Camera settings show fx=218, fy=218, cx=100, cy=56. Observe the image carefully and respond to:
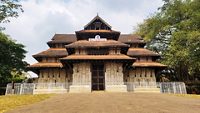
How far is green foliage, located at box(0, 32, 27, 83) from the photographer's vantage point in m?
38.1

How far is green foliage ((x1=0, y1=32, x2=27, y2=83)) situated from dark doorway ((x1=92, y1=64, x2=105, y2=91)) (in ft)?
53.8

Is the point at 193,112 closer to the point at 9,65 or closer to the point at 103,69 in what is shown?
the point at 103,69

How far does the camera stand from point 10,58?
3991 centimetres

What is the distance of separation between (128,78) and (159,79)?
17.8 metres

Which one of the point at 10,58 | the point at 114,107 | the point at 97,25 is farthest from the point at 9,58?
the point at 114,107

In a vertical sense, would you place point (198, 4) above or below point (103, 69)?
above

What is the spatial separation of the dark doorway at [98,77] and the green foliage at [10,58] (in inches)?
646

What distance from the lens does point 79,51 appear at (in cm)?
3055

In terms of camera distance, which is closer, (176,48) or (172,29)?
(176,48)

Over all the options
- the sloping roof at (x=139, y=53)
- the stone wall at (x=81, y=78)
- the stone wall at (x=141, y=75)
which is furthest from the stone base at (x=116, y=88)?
the sloping roof at (x=139, y=53)

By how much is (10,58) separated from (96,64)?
61.1 ft

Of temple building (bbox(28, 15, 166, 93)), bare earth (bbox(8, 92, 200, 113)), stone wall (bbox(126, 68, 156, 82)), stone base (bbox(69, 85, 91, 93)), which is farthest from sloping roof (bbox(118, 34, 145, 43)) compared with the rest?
bare earth (bbox(8, 92, 200, 113))

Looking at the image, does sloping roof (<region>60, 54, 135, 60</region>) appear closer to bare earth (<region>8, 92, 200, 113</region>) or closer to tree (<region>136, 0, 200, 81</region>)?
tree (<region>136, 0, 200, 81</region>)

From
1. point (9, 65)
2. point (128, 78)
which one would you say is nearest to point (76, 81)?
point (128, 78)
